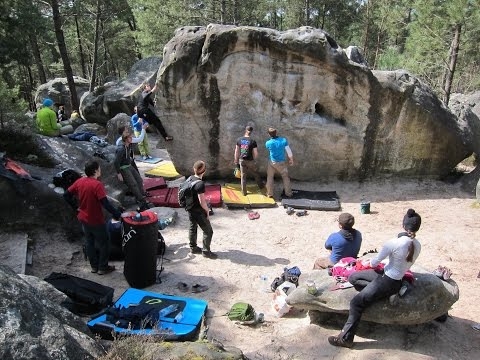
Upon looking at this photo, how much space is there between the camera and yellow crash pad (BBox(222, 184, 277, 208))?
420 inches

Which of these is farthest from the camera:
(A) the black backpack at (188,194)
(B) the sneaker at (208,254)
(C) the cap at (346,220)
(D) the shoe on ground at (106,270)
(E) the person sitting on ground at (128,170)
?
(E) the person sitting on ground at (128,170)

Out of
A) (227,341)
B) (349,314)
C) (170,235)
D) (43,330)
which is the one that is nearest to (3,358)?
(43,330)

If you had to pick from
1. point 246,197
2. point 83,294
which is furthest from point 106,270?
point 246,197

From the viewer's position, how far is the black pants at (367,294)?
5.29 meters

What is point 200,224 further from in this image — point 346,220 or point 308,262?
point 346,220

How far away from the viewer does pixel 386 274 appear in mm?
5281

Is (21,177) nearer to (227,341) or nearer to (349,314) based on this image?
(227,341)

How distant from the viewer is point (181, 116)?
11664 mm

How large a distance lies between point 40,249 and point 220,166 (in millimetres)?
5268

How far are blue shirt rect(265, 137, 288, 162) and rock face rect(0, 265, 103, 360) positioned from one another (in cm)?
735

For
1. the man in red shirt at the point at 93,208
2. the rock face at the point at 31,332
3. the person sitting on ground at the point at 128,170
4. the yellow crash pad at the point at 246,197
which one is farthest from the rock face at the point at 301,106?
the rock face at the point at 31,332

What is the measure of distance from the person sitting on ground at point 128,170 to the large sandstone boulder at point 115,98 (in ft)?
30.5

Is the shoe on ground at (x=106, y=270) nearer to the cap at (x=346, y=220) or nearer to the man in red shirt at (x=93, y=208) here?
the man in red shirt at (x=93, y=208)

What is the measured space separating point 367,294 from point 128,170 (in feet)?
20.3
